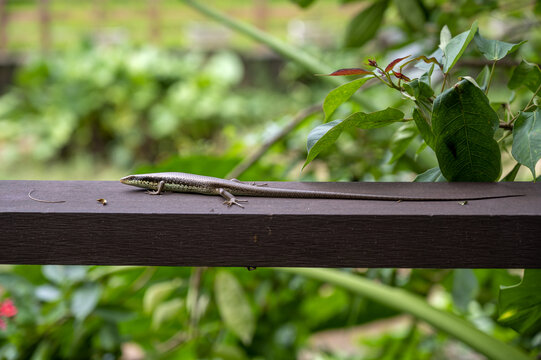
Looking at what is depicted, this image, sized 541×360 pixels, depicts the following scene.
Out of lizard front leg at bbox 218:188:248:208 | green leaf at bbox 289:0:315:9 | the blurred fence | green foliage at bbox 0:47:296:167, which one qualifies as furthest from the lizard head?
the blurred fence

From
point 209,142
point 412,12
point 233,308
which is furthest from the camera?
point 209,142

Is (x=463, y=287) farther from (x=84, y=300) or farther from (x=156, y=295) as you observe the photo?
(x=84, y=300)

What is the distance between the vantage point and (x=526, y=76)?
0.84m

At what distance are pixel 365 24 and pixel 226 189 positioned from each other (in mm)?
796

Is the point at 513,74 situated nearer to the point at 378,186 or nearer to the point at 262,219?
the point at 378,186

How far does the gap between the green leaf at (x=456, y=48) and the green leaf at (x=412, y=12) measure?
25.4 inches

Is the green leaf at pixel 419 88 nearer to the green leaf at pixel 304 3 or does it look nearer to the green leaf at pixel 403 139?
the green leaf at pixel 403 139

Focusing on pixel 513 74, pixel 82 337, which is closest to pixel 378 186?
pixel 513 74

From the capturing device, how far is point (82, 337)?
1.34 m

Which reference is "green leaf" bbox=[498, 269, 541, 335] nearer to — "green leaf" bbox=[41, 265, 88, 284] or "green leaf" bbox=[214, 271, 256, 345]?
"green leaf" bbox=[214, 271, 256, 345]

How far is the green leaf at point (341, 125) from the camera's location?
27.5 inches

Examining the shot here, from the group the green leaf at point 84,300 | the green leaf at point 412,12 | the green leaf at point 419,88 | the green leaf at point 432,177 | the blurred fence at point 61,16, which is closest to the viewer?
the green leaf at point 419,88

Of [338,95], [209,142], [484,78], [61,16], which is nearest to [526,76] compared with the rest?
[484,78]

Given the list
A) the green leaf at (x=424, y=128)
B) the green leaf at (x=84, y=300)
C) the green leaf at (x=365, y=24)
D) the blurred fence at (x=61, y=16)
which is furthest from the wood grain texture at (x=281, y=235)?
the blurred fence at (x=61, y=16)
